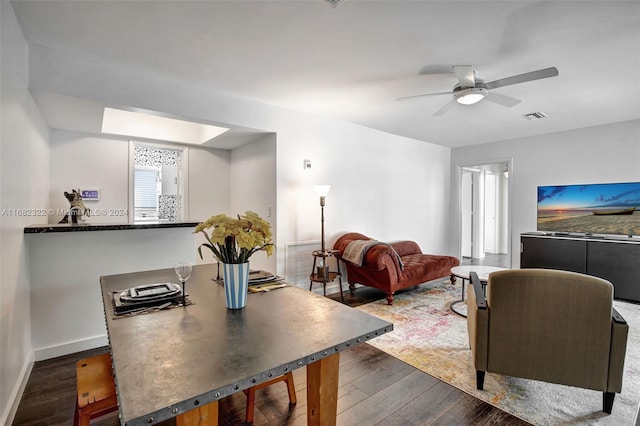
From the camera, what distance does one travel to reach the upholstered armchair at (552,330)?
180 cm

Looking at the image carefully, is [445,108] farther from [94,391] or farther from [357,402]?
[94,391]

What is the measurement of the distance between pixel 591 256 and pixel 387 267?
294 centimetres

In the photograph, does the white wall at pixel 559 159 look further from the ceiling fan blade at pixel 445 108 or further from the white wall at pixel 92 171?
the white wall at pixel 92 171

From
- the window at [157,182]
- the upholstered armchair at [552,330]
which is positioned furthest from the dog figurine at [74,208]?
the upholstered armchair at [552,330]

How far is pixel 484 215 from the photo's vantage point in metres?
7.89

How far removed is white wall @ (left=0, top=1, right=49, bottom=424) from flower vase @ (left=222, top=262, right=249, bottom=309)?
4.48ft

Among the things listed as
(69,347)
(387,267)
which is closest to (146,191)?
(69,347)

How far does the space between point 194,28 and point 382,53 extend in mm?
1394

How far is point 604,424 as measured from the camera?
1.79m

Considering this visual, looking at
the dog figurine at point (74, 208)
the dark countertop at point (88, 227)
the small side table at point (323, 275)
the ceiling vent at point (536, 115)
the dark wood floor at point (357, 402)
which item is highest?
the ceiling vent at point (536, 115)

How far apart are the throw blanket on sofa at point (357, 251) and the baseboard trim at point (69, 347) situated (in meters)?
2.62

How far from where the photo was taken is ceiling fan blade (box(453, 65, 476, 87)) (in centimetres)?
260

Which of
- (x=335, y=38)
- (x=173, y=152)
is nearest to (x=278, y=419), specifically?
(x=335, y=38)

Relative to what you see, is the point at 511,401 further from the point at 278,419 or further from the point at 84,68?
the point at 84,68
